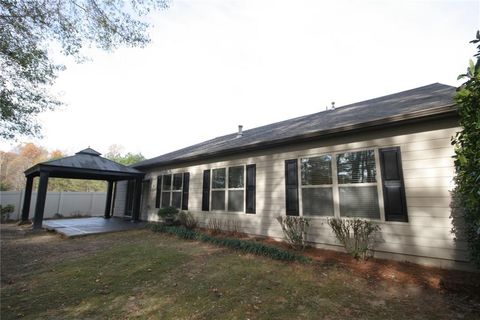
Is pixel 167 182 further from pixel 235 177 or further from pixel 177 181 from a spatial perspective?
pixel 235 177

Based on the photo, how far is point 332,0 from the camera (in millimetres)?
6836

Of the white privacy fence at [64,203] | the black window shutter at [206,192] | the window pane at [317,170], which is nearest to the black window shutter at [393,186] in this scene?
the window pane at [317,170]

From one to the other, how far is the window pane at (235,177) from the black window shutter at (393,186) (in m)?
4.44

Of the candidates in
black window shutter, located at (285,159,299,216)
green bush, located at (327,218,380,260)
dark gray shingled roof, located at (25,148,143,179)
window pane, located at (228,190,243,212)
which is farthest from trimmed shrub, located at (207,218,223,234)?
dark gray shingled roof, located at (25,148,143,179)

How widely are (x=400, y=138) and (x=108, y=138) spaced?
4960cm

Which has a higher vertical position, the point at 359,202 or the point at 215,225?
the point at 359,202

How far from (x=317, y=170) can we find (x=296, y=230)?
1721 mm

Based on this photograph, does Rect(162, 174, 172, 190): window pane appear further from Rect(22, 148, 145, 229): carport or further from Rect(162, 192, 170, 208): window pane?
Rect(22, 148, 145, 229): carport

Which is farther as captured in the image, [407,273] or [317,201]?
[317,201]

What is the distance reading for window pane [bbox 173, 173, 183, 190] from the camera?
1068 cm

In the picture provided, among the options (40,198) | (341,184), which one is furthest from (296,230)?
(40,198)

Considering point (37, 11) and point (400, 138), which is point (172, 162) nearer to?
point (37, 11)

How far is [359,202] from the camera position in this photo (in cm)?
545

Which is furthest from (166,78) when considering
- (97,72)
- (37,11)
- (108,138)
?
(108,138)
